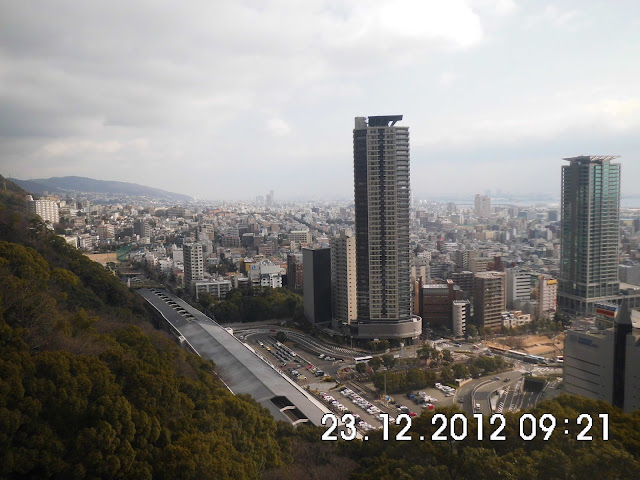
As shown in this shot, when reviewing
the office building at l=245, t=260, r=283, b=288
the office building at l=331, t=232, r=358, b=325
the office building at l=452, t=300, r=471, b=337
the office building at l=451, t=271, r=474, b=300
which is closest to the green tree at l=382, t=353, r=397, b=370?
the office building at l=331, t=232, r=358, b=325

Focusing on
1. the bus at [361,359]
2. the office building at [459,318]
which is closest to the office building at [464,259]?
the office building at [459,318]

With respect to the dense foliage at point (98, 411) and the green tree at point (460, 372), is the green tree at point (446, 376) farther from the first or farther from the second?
the dense foliage at point (98, 411)

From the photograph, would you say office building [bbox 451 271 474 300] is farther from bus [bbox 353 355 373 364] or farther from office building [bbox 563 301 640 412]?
office building [bbox 563 301 640 412]

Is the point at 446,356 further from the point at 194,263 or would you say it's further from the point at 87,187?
the point at 87,187

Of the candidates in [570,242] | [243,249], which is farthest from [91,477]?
[243,249]

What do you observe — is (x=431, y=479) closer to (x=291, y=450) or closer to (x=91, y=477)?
(x=291, y=450)

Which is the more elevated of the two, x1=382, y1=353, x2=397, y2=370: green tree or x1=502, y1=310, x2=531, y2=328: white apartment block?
x1=382, y1=353, x2=397, y2=370: green tree

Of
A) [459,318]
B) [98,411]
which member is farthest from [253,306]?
[98,411]
